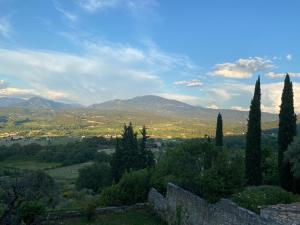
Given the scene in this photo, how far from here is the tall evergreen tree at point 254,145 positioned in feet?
105

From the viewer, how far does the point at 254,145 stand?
32.7 m

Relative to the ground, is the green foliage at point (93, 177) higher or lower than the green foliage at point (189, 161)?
lower

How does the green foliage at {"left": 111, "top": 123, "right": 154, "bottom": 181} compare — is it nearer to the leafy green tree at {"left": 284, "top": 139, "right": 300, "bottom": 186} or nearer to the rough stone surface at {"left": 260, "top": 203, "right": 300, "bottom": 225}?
the leafy green tree at {"left": 284, "top": 139, "right": 300, "bottom": 186}

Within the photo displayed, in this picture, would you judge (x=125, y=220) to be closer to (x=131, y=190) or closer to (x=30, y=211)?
(x=131, y=190)

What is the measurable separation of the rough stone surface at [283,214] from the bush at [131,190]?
1594 cm

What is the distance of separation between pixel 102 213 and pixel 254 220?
565 inches

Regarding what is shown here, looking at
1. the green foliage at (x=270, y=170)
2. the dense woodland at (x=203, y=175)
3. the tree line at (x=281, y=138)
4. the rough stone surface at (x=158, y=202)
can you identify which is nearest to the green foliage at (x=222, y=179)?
the dense woodland at (x=203, y=175)

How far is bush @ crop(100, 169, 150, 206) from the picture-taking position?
31297 millimetres

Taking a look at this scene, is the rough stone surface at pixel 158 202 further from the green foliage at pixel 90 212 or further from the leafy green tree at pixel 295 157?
the leafy green tree at pixel 295 157

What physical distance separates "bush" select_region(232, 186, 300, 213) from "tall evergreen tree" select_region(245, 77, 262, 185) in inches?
432

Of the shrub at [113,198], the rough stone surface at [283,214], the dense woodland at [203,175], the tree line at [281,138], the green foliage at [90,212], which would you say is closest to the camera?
the rough stone surface at [283,214]

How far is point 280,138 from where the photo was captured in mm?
31469

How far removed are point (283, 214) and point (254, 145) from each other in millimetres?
17534

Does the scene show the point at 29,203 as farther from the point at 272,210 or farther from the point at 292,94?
the point at 292,94
